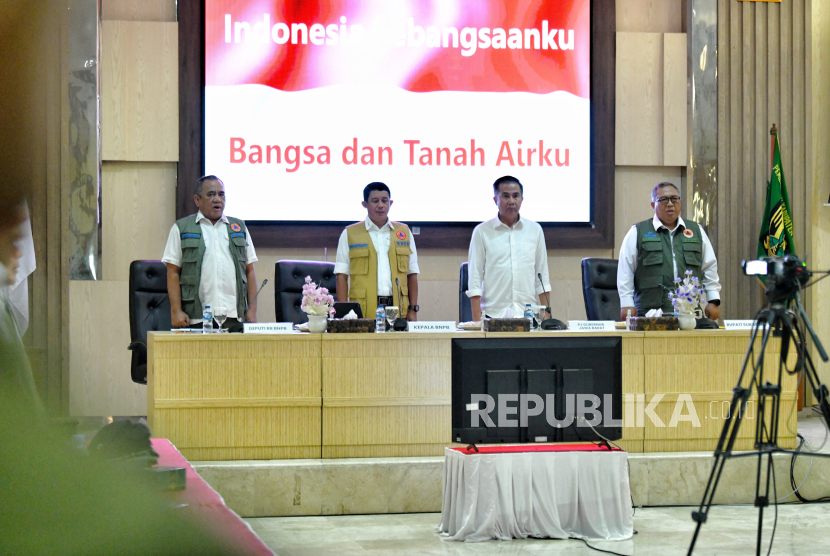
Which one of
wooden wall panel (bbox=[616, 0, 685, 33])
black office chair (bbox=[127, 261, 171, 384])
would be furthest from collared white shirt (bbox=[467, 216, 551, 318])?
wooden wall panel (bbox=[616, 0, 685, 33])

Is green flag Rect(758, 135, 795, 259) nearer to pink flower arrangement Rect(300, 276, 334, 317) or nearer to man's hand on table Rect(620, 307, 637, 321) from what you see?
man's hand on table Rect(620, 307, 637, 321)

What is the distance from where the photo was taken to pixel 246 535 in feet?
2.10

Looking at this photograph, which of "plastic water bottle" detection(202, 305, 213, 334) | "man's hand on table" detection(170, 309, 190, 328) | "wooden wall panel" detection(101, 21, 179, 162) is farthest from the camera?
"wooden wall panel" detection(101, 21, 179, 162)

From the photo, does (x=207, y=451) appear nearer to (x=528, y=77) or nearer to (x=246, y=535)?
(x=246, y=535)

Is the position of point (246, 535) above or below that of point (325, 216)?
below

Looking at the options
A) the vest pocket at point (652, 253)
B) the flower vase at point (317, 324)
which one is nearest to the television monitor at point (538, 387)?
the flower vase at point (317, 324)

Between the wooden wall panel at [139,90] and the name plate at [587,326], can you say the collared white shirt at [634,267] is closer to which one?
the name plate at [587,326]

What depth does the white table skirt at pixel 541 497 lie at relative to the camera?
2791mm

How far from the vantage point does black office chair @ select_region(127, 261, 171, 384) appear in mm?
3977

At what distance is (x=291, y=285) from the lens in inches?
163

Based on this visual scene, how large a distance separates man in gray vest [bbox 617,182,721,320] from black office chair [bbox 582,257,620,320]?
0.16 m

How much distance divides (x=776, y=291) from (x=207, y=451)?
7.26ft

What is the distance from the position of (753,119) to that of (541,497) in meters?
3.41

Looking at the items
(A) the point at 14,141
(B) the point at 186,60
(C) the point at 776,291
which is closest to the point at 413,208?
(B) the point at 186,60
